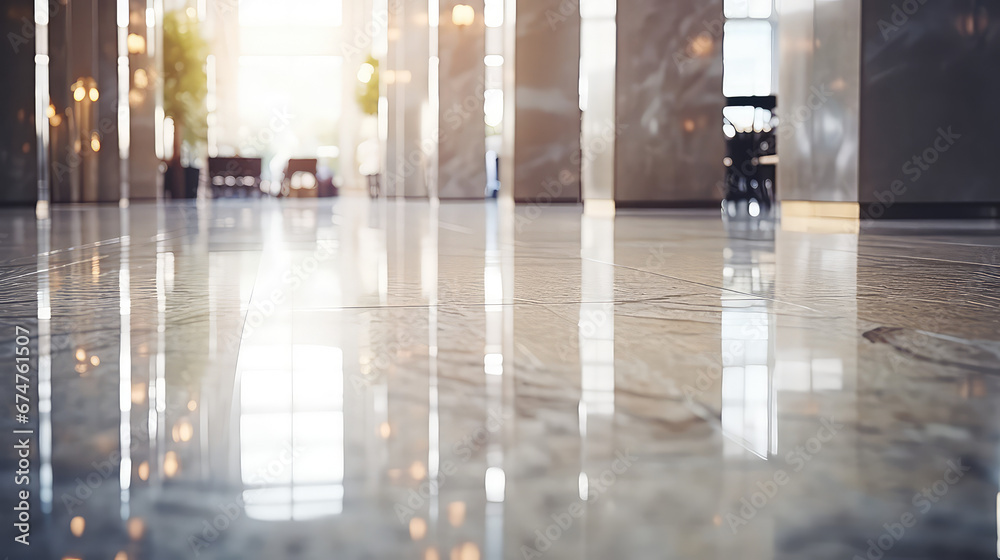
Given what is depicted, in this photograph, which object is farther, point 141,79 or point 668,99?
point 141,79

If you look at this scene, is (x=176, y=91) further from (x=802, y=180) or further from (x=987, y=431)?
(x=987, y=431)

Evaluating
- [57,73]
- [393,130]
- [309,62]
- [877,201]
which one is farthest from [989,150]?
[309,62]

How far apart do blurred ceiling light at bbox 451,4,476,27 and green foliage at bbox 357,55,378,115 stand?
22.0 feet

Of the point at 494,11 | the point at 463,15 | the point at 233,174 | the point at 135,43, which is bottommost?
the point at 233,174

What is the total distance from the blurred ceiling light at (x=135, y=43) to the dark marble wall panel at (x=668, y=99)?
7899 millimetres

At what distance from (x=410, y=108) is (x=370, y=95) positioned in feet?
16.7

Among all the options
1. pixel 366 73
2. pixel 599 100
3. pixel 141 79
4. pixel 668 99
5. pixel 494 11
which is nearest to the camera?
pixel 668 99

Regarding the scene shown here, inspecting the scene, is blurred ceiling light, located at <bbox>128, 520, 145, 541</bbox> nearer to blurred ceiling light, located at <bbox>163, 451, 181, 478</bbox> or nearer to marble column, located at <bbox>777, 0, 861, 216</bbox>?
blurred ceiling light, located at <bbox>163, 451, 181, 478</bbox>

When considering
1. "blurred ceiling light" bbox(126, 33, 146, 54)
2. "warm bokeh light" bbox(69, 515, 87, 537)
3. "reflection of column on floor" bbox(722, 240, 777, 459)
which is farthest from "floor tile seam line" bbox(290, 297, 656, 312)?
"blurred ceiling light" bbox(126, 33, 146, 54)

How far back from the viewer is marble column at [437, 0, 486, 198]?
45.8 ft

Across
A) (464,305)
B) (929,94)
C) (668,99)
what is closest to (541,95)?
(668,99)

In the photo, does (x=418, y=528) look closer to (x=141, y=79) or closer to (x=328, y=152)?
(x=141, y=79)

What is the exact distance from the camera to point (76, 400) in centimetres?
72

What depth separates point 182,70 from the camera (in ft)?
50.9
